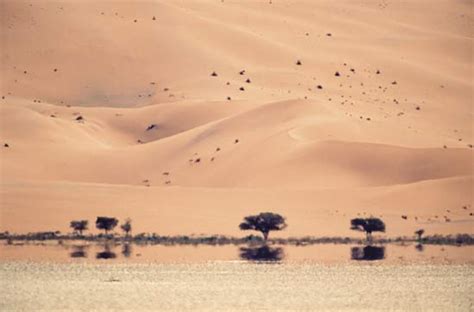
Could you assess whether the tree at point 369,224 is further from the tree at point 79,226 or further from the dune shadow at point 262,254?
the tree at point 79,226

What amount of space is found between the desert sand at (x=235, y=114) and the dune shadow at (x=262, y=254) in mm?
4741

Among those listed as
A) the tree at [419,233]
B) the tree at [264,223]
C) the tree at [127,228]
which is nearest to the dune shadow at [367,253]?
the tree at [419,233]

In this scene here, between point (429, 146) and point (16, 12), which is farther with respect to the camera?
point (16, 12)

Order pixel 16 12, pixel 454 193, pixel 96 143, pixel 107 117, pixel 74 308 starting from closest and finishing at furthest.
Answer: pixel 74 308 → pixel 454 193 → pixel 96 143 → pixel 107 117 → pixel 16 12

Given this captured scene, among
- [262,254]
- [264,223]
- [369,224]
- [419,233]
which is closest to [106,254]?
[262,254]

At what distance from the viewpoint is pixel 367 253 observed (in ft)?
132

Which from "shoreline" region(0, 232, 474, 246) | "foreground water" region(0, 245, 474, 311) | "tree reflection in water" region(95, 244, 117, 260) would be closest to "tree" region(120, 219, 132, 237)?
"shoreline" region(0, 232, 474, 246)

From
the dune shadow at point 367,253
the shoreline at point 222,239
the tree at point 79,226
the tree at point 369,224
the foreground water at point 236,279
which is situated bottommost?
the foreground water at point 236,279

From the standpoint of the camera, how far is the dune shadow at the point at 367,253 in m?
38.2

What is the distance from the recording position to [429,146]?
6153 centimetres

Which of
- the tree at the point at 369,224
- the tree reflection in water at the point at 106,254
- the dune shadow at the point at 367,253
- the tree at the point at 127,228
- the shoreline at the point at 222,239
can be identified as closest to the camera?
the tree reflection in water at the point at 106,254

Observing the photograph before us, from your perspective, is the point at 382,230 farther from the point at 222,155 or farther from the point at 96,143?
the point at 96,143

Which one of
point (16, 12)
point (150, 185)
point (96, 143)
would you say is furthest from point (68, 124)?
point (16, 12)

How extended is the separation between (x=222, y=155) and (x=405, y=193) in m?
9.57
